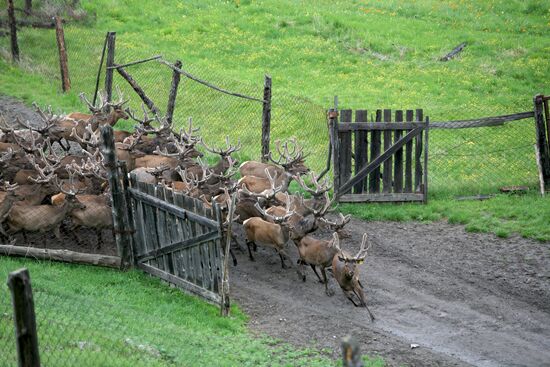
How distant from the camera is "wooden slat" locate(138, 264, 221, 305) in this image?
12164 mm

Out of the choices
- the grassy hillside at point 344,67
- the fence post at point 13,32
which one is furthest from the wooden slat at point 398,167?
the fence post at point 13,32

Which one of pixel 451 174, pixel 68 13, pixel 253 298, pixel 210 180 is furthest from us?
pixel 68 13

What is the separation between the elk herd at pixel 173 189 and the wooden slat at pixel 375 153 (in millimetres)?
1125

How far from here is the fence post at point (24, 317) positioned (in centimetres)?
711

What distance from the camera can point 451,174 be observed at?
61.9 ft

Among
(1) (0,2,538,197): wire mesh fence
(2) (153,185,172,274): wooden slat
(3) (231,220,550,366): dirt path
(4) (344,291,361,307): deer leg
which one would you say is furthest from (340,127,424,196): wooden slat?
(2) (153,185,172,274): wooden slat

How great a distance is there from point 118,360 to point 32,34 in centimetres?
1945

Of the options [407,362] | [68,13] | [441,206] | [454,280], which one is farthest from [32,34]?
[407,362]

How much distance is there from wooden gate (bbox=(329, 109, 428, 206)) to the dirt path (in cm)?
125

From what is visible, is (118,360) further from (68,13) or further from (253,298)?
(68,13)

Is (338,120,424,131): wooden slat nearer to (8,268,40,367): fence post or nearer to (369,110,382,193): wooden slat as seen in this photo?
(369,110,382,193): wooden slat

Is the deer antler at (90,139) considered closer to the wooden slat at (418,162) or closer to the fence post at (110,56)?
the fence post at (110,56)

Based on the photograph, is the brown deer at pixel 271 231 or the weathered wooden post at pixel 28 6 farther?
the weathered wooden post at pixel 28 6

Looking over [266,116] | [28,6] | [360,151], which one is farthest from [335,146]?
[28,6]
